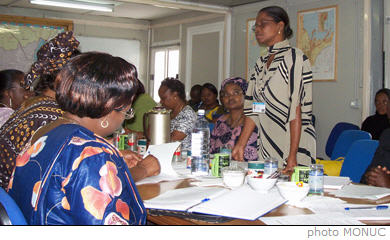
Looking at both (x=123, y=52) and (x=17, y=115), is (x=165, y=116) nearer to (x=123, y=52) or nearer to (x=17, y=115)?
(x=17, y=115)

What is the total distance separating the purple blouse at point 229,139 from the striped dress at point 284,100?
0.80ft

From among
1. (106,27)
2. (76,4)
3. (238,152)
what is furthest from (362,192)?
(106,27)

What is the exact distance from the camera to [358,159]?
2758 millimetres

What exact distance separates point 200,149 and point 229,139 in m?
0.95

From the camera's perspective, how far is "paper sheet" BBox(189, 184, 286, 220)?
5.05ft

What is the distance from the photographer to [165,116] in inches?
125

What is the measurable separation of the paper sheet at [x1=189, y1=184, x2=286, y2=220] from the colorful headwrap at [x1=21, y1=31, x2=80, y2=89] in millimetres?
996

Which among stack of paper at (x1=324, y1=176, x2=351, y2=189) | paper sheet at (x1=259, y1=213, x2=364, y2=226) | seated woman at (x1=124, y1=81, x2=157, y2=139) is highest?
seated woman at (x1=124, y1=81, x2=157, y2=139)

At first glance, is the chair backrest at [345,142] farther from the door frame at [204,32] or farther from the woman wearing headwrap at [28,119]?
the door frame at [204,32]

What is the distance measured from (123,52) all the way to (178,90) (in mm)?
6833

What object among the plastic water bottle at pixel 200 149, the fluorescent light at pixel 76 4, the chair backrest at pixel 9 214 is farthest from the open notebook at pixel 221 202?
the fluorescent light at pixel 76 4

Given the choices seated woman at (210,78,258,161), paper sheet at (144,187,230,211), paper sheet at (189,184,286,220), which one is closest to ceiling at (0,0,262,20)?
seated woman at (210,78,258,161)

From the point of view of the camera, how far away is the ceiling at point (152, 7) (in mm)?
7543

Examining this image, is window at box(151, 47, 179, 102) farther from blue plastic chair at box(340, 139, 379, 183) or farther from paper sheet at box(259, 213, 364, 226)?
paper sheet at box(259, 213, 364, 226)
